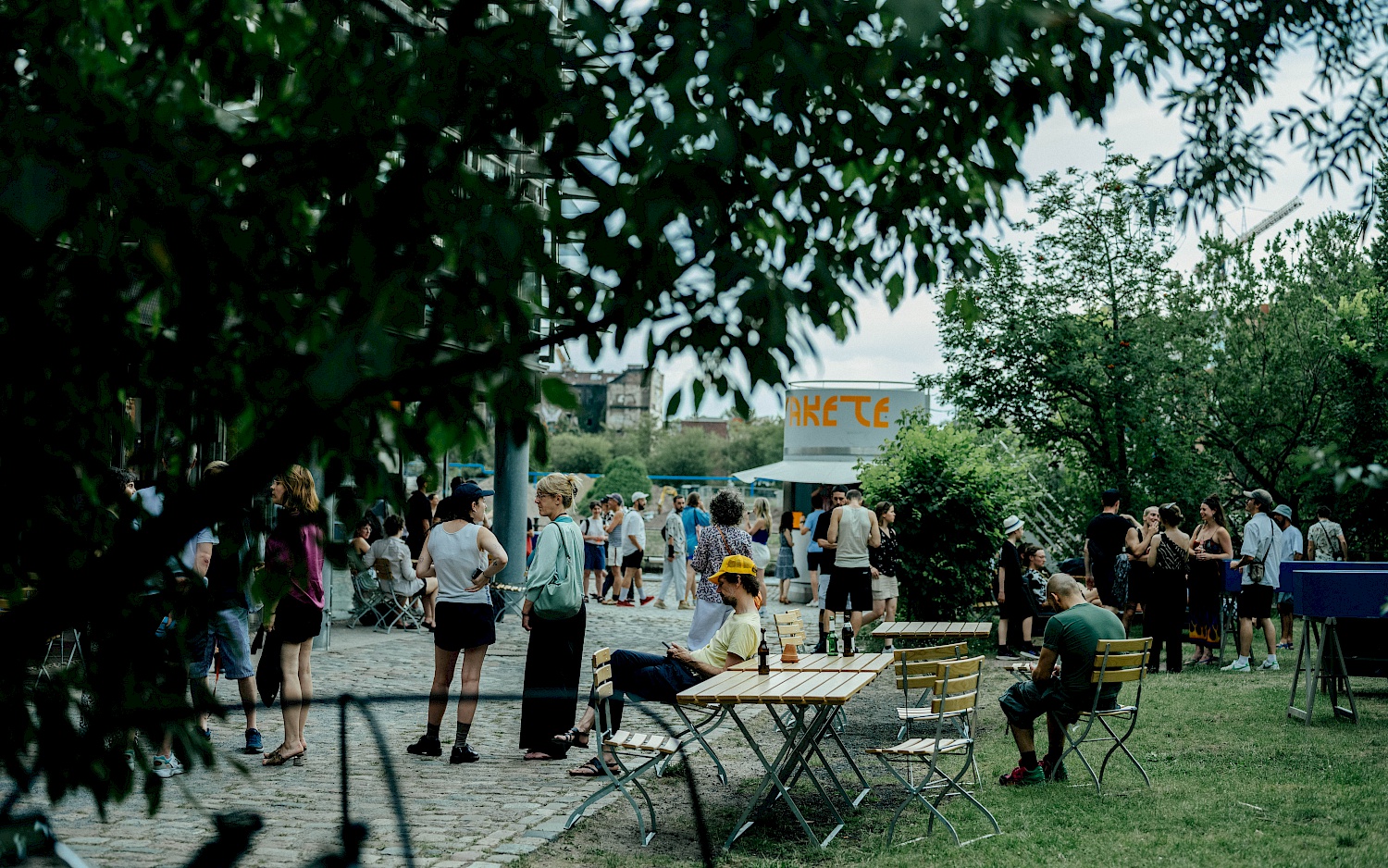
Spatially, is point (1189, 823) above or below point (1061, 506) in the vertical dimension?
below

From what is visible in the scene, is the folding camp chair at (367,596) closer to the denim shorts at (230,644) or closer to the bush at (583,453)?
the denim shorts at (230,644)

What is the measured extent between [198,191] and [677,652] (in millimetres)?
6338

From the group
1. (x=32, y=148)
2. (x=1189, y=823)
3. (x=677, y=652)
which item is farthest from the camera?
(x=677, y=652)

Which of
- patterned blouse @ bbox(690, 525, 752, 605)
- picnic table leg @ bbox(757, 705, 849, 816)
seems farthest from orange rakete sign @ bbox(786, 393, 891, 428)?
picnic table leg @ bbox(757, 705, 849, 816)

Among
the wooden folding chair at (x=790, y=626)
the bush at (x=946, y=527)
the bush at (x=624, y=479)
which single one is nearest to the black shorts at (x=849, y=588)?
the bush at (x=946, y=527)

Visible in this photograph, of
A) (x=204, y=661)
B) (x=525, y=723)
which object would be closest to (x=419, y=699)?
(x=204, y=661)

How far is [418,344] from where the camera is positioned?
187 cm

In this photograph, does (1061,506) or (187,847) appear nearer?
(187,847)

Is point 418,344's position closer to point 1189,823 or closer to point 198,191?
point 198,191

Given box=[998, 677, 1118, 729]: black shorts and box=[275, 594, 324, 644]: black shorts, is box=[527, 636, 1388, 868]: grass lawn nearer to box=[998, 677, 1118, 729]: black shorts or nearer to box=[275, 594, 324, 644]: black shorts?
box=[998, 677, 1118, 729]: black shorts

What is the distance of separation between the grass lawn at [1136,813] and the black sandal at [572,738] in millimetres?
601

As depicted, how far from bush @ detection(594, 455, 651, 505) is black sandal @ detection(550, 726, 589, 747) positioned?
41.8 m

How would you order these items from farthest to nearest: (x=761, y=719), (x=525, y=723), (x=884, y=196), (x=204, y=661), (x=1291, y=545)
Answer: (x=1291, y=545) < (x=761, y=719) < (x=525, y=723) < (x=204, y=661) < (x=884, y=196)

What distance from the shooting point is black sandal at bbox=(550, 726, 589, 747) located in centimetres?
848
